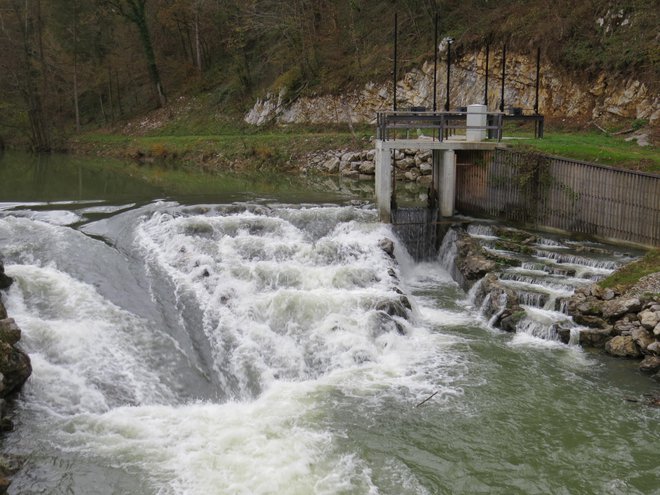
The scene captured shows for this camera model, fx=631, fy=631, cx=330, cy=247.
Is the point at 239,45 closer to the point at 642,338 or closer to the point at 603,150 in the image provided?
the point at 603,150

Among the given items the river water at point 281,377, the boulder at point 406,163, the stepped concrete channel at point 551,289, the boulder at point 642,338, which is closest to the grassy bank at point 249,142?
the boulder at point 406,163

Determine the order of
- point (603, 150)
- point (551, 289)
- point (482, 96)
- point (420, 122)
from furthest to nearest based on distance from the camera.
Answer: point (482, 96), point (420, 122), point (603, 150), point (551, 289)

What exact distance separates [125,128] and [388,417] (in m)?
42.7

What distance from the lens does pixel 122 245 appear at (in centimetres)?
1653

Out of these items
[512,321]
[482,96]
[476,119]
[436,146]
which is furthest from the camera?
[482,96]

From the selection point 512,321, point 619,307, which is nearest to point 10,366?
point 512,321

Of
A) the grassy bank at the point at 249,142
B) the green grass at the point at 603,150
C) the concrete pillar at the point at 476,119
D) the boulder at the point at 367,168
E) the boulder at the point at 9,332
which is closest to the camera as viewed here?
the boulder at the point at 9,332

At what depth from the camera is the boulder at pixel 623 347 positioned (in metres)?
11.8

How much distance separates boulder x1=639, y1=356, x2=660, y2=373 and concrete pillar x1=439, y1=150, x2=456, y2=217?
9.26m

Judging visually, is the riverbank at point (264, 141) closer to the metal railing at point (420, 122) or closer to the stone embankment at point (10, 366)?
the metal railing at point (420, 122)

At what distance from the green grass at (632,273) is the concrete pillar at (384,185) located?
23.0ft

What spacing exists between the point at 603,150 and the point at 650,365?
9009mm

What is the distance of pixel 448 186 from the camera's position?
19859 mm

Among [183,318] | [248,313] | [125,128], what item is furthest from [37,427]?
[125,128]
